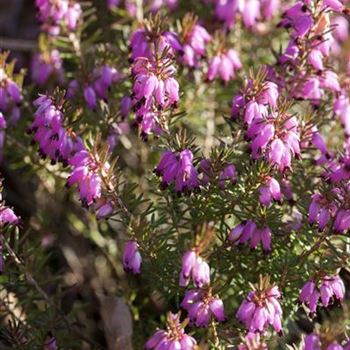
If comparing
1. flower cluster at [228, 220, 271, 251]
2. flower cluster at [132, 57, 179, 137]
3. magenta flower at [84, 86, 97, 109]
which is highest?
flower cluster at [132, 57, 179, 137]

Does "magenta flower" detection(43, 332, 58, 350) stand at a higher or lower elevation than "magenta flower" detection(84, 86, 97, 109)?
lower

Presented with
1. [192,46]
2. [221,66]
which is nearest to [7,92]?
[192,46]

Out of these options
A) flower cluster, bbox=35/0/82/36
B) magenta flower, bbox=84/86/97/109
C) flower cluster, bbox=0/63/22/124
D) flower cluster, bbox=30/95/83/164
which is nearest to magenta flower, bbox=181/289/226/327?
flower cluster, bbox=30/95/83/164

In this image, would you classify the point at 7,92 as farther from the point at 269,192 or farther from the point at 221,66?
the point at 269,192

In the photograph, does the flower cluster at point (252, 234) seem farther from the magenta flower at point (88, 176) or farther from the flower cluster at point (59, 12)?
the flower cluster at point (59, 12)

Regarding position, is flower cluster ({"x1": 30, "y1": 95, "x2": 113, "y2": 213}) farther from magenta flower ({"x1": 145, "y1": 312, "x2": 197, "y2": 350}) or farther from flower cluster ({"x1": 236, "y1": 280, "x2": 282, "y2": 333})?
flower cluster ({"x1": 236, "y1": 280, "x2": 282, "y2": 333})

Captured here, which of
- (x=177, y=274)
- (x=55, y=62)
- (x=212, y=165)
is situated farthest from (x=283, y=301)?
(x=55, y=62)
